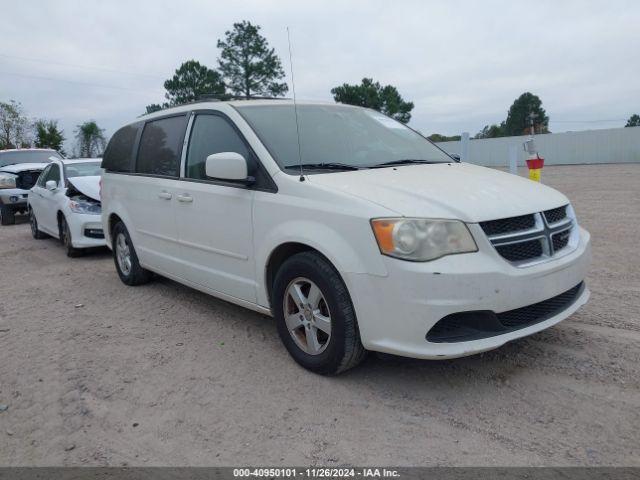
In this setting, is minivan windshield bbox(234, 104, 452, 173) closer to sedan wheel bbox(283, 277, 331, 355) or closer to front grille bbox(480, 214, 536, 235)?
sedan wheel bbox(283, 277, 331, 355)

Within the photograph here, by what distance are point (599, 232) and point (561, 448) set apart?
5762 millimetres

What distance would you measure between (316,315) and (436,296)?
0.83 meters

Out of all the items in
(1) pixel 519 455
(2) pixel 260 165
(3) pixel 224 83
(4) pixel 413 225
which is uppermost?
(3) pixel 224 83

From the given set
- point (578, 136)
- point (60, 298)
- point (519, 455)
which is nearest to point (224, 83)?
point (578, 136)

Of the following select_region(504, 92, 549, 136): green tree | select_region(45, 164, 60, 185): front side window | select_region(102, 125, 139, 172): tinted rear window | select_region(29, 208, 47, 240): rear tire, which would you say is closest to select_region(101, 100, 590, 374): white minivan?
select_region(102, 125, 139, 172): tinted rear window

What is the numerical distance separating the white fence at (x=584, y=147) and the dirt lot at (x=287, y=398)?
28490 millimetres

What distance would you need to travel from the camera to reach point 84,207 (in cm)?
802

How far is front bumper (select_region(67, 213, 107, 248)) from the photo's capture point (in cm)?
782

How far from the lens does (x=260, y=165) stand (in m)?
3.74

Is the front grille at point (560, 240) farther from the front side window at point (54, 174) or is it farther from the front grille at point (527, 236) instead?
the front side window at point (54, 174)

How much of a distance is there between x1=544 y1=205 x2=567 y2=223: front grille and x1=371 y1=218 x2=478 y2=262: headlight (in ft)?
2.33

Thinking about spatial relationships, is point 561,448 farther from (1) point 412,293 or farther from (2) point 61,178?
(2) point 61,178

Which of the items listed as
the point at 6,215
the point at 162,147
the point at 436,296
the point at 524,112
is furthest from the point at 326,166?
the point at 524,112

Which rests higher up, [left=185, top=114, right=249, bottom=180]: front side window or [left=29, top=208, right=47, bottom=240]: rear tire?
[left=185, top=114, right=249, bottom=180]: front side window
